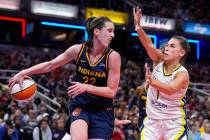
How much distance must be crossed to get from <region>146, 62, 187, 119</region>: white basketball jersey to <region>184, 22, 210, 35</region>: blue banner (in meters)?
19.7

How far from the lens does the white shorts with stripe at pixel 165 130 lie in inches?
233

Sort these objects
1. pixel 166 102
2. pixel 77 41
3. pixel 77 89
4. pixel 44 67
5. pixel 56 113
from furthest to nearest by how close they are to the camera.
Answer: pixel 77 41 → pixel 56 113 → pixel 166 102 → pixel 44 67 → pixel 77 89

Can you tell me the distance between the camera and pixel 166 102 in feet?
19.6

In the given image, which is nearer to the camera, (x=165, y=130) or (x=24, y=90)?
(x=24, y=90)

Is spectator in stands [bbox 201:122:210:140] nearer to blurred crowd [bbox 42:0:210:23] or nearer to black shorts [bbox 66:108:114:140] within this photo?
black shorts [bbox 66:108:114:140]

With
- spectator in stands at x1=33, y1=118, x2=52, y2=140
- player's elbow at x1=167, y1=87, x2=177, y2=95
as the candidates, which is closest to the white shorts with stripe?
player's elbow at x1=167, y1=87, x2=177, y2=95

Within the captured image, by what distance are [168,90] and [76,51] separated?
44.2 inches

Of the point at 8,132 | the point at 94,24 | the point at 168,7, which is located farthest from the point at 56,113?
the point at 168,7

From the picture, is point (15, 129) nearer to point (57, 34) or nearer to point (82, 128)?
point (82, 128)

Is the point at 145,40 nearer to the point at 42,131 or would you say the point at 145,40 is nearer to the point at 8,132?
the point at 8,132

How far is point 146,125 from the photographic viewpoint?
19.9ft

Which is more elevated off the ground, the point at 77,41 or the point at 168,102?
the point at 168,102

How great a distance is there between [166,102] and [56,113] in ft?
28.8

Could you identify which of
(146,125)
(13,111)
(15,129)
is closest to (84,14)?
(13,111)
